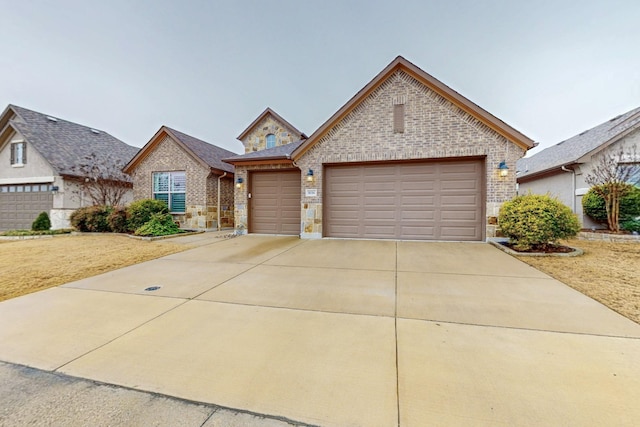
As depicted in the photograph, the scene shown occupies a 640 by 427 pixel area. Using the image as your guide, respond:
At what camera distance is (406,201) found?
912 centimetres

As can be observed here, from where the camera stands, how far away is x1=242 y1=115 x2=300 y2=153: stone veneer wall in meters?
18.5

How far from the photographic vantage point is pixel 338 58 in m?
19.4

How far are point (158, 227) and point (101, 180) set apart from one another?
6821 mm

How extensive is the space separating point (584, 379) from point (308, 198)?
8369mm

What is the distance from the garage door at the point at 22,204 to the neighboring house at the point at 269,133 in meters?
11.7

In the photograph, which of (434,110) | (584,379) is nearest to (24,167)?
(434,110)

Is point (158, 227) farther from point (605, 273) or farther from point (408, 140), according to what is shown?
point (605, 273)

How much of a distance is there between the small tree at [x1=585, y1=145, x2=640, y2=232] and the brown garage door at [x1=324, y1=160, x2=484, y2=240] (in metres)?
4.73

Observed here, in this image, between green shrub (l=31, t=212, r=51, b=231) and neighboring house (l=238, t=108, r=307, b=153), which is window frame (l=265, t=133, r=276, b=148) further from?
green shrub (l=31, t=212, r=51, b=231)

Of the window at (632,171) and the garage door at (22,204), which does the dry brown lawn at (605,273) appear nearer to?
the window at (632,171)

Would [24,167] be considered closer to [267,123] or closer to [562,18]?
[267,123]

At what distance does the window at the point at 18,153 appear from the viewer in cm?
1468

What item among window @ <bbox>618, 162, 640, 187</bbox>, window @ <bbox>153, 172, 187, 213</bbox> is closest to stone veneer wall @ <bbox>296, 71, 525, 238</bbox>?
window @ <bbox>618, 162, 640, 187</bbox>

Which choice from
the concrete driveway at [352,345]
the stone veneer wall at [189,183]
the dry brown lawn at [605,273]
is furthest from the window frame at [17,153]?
the dry brown lawn at [605,273]
